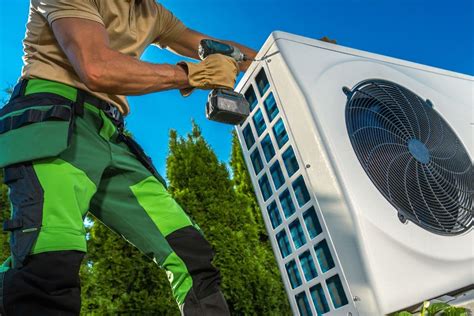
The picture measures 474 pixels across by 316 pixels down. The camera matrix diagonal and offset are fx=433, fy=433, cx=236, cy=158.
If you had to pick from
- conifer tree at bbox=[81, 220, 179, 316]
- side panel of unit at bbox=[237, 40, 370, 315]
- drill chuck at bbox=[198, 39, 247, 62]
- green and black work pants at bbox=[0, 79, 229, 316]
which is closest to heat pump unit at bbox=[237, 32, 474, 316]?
side panel of unit at bbox=[237, 40, 370, 315]

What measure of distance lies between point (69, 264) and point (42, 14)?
0.61 meters

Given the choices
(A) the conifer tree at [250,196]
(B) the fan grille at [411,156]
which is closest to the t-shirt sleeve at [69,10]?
(B) the fan grille at [411,156]

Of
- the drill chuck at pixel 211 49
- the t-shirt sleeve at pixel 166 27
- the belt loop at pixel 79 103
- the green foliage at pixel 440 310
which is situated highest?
the t-shirt sleeve at pixel 166 27

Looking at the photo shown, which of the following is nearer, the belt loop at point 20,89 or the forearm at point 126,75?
the forearm at point 126,75

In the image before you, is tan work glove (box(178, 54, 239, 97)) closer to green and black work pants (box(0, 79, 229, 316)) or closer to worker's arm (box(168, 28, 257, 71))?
green and black work pants (box(0, 79, 229, 316))

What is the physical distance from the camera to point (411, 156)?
5.75ft

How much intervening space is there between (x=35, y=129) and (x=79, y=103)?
0.46ft

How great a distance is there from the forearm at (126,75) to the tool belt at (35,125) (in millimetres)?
107

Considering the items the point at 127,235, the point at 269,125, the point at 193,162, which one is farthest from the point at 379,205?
the point at 193,162

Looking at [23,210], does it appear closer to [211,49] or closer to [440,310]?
[211,49]

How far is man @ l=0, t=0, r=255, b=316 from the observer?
825mm

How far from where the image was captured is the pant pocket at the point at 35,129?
90 centimetres

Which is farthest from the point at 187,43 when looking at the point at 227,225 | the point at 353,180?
the point at 227,225

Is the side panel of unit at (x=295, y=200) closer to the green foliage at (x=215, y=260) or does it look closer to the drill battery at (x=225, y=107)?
the drill battery at (x=225, y=107)
